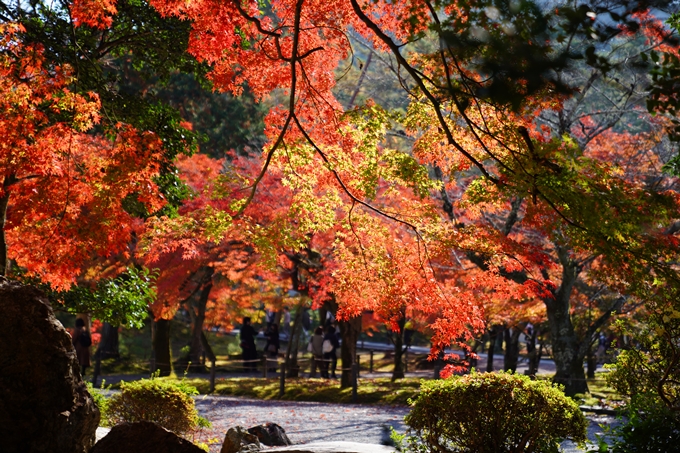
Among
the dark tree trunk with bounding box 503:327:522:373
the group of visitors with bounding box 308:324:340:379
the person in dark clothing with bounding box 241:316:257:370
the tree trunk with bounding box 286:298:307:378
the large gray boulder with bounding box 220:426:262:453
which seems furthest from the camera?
the person in dark clothing with bounding box 241:316:257:370

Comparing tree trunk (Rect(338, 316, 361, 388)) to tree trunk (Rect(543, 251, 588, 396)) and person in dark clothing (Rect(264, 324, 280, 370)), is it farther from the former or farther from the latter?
tree trunk (Rect(543, 251, 588, 396))

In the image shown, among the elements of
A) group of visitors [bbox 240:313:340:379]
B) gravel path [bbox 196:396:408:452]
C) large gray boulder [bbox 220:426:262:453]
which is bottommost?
gravel path [bbox 196:396:408:452]

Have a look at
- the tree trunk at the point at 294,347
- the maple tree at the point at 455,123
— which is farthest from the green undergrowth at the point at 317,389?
the maple tree at the point at 455,123

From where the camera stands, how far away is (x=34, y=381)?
19.7ft

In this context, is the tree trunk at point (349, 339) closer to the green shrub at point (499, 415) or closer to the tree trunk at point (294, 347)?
the tree trunk at point (294, 347)

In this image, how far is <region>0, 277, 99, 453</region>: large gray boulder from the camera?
5.95 meters

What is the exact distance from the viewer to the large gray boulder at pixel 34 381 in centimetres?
595

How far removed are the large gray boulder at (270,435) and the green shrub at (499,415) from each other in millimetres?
3757

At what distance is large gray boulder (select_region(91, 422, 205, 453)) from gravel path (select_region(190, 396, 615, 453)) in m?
Result: 3.64

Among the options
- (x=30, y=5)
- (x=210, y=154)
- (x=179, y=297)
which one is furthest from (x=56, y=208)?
(x=210, y=154)

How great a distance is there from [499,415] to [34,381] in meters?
4.00

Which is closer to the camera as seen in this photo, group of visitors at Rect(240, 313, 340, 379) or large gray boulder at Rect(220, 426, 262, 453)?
large gray boulder at Rect(220, 426, 262, 453)

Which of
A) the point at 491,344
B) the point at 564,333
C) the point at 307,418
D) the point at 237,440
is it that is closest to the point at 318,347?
the point at 491,344

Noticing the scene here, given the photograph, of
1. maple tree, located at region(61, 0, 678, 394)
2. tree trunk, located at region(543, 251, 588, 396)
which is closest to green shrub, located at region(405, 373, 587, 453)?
maple tree, located at region(61, 0, 678, 394)
